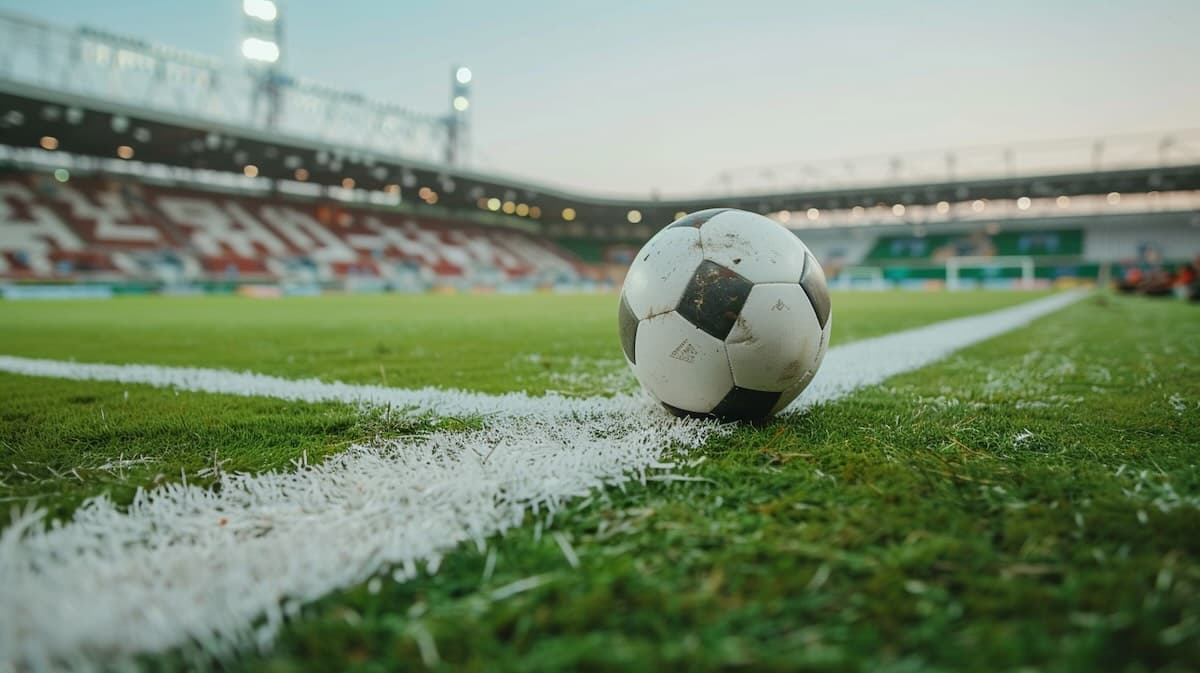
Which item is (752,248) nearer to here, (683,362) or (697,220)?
(697,220)

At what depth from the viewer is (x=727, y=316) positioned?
83.4 inches

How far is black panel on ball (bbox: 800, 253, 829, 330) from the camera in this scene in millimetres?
2275

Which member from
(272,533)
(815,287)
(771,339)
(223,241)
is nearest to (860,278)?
(223,241)

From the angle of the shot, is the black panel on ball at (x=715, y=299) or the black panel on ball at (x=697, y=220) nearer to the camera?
the black panel on ball at (x=715, y=299)

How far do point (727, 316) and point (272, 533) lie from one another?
139 centimetres

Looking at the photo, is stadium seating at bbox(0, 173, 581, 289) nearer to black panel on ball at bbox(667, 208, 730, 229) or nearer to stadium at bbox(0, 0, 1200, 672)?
stadium at bbox(0, 0, 1200, 672)

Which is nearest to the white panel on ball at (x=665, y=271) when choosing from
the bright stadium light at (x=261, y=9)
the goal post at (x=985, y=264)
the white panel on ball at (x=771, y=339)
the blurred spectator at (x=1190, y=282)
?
the white panel on ball at (x=771, y=339)

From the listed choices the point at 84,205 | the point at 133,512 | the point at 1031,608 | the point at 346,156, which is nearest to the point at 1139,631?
the point at 1031,608

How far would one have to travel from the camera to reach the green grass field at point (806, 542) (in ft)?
2.96

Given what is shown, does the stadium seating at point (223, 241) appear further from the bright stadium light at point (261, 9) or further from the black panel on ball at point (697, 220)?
the black panel on ball at point (697, 220)

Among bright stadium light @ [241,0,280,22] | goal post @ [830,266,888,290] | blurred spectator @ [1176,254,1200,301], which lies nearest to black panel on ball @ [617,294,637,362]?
blurred spectator @ [1176,254,1200,301]

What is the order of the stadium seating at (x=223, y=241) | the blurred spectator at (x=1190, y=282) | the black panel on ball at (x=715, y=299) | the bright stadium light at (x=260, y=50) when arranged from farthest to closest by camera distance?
the bright stadium light at (x=260, y=50), the stadium seating at (x=223, y=241), the blurred spectator at (x=1190, y=282), the black panel on ball at (x=715, y=299)

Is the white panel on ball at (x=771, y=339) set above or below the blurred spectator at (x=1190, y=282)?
above

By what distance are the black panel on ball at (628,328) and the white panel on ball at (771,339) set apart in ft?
1.24
